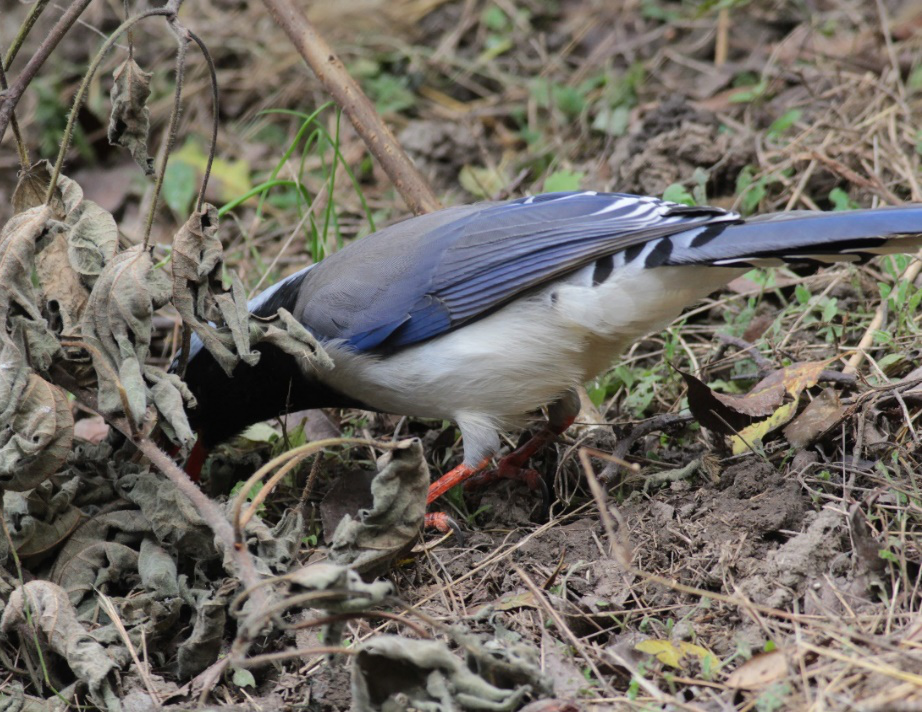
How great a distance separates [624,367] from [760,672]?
2.19 metres

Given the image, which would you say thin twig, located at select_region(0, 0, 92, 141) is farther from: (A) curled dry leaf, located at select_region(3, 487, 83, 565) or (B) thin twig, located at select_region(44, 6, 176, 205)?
(A) curled dry leaf, located at select_region(3, 487, 83, 565)

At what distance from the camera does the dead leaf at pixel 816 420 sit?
12.2 ft

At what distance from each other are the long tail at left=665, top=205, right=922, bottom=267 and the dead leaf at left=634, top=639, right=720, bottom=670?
4.49ft

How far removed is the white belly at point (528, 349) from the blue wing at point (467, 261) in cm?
7

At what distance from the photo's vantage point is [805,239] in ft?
11.3

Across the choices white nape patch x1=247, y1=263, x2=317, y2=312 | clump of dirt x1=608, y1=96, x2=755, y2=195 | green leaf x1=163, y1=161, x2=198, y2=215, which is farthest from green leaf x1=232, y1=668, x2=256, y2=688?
green leaf x1=163, y1=161, x2=198, y2=215

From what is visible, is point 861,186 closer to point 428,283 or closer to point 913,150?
point 913,150

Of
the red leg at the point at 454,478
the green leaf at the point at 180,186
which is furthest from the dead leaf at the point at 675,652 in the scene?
the green leaf at the point at 180,186

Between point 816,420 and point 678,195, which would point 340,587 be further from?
point 678,195

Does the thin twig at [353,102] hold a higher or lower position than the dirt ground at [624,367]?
higher

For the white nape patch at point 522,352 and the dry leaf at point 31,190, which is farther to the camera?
the white nape patch at point 522,352

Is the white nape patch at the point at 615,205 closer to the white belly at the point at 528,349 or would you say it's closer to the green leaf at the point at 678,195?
the white belly at the point at 528,349

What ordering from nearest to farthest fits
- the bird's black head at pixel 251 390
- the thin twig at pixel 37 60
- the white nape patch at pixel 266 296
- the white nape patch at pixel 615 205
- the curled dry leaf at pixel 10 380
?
the curled dry leaf at pixel 10 380
the thin twig at pixel 37 60
the white nape patch at pixel 615 205
the bird's black head at pixel 251 390
the white nape patch at pixel 266 296

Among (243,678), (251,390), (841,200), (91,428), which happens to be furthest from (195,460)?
(841,200)
